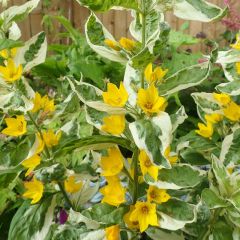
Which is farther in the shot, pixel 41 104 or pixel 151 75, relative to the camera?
pixel 41 104

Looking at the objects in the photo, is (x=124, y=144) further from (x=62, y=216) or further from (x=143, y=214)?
(x=62, y=216)

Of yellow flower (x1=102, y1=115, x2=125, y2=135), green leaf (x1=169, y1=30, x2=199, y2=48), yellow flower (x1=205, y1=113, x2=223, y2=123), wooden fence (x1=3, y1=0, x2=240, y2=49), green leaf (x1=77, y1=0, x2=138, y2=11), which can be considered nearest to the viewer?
green leaf (x1=77, y1=0, x2=138, y2=11)

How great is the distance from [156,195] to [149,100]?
6.9 inches

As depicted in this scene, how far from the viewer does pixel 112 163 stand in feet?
2.70

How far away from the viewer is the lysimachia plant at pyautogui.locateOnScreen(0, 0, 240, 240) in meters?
0.73

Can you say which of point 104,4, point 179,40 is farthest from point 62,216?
point 179,40

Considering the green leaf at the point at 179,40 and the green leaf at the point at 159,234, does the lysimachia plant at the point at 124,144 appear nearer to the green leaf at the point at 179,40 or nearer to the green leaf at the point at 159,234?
the green leaf at the point at 159,234

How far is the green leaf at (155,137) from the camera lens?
700mm

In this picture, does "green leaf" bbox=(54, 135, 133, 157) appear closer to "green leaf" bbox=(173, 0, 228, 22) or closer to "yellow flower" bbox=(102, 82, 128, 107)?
"yellow flower" bbox=(102, 82, 128, 107)

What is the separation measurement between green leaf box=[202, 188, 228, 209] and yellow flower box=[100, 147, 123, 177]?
143mm

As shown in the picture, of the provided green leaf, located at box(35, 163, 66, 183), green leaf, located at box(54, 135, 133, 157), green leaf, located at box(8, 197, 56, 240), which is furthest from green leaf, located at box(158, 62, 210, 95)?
green leaf, located at box(8, 197, 56, 240)

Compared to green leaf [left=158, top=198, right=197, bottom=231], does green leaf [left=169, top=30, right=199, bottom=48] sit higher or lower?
lower

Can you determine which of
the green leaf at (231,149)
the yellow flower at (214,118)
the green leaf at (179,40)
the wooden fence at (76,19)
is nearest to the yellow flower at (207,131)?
the yellow flower at (214,118)

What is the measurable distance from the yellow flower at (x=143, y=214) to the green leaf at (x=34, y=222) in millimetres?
183
